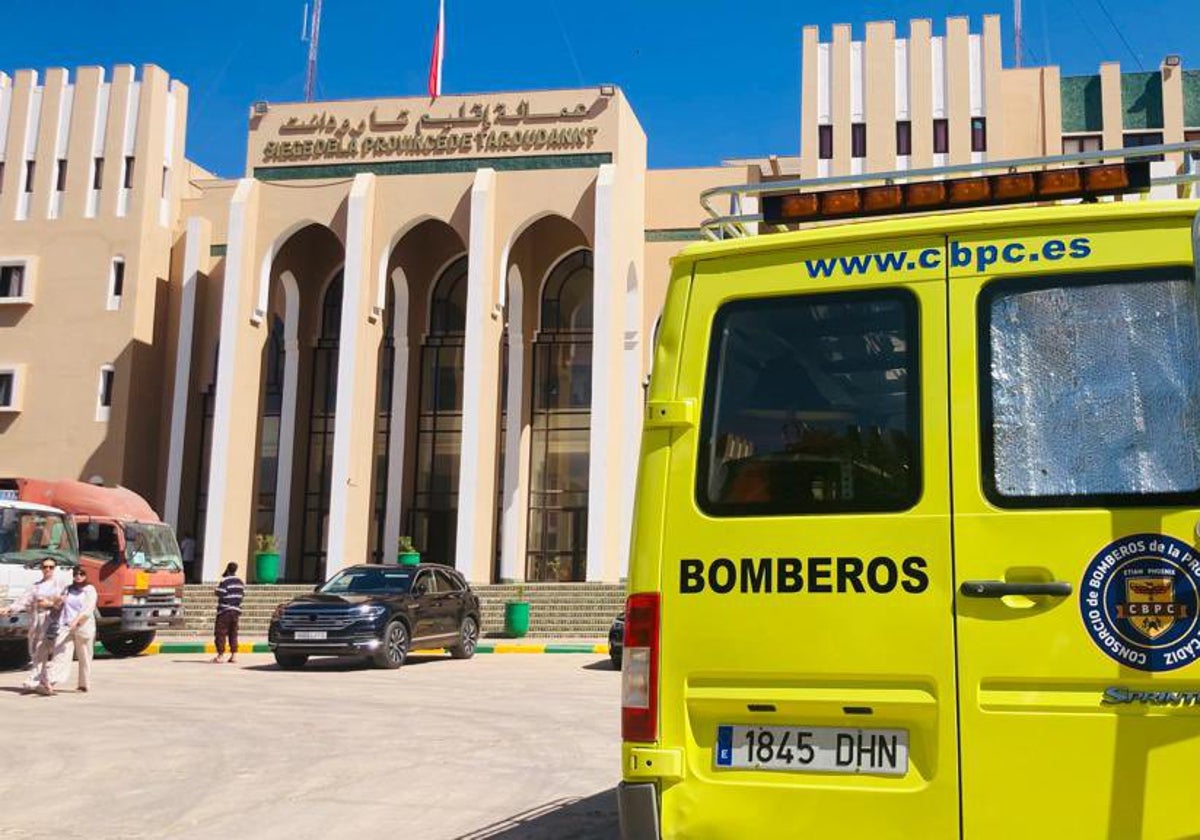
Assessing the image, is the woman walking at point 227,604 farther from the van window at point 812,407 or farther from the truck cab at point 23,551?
Result: the van window at point 812,407

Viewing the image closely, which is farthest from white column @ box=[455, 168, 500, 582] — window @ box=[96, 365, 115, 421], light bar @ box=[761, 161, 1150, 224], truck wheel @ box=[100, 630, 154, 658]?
light bar @ box=[761, 161, 1150, 224]

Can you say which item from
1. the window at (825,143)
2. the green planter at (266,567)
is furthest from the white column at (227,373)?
the window at (825,143)

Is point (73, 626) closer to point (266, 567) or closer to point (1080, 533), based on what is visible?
point (1080, 533)

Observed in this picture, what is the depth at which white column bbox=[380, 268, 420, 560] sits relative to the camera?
3588 centimetres

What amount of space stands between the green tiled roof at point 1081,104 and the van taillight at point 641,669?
37.2 meters

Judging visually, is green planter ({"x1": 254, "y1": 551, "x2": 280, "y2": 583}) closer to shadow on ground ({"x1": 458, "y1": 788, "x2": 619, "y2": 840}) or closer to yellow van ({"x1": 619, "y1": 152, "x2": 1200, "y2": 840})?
shadow on ground ({"x1": 458, "y1": 788, "x2": 619, "y2": 840})

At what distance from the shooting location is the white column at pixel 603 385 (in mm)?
30906

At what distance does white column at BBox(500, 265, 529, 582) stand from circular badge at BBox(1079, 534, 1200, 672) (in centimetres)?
2991

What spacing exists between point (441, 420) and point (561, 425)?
4094 millimetres

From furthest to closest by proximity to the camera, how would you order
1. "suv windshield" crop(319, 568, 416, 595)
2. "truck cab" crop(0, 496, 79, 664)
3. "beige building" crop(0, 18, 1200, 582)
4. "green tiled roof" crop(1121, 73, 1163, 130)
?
"green tiled roof" crop(1121, 73, 1163, 130) < "beige building" crop(0, 18, 1200, 582) < "suv windshield" crop(319, 568, 416, 595) < "truck cab" crop(0, 496, 79, 664)

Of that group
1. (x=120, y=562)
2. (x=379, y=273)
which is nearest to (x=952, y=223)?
(x=120, y=562)

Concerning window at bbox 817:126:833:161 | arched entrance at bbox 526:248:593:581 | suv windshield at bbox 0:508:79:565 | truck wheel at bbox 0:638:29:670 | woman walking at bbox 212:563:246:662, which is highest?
window at bbox 817:126:833:161

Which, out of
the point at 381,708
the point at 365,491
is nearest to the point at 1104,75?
the point at 365,491

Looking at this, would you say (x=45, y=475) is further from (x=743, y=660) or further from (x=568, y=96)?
(x=743, y=660)
